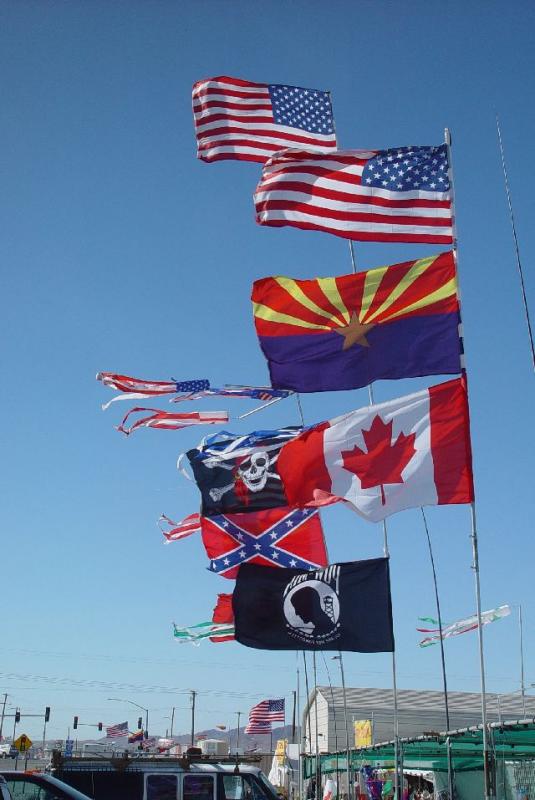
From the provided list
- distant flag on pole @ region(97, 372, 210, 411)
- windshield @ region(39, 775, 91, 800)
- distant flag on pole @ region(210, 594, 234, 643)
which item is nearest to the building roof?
distant flag on pole @ region(210, 594, 234, 643)

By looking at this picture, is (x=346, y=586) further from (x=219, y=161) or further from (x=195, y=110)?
(x=195, y=110)

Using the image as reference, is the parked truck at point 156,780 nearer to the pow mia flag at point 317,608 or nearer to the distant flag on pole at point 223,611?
the pow mia flag at point 317,608

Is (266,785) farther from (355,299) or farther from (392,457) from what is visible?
(355,299)

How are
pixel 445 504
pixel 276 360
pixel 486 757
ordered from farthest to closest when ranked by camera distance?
pixel 276 360
pixel 445 504
pixel 486 757

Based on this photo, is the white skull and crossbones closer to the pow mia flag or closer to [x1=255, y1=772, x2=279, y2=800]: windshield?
the pow mia flag

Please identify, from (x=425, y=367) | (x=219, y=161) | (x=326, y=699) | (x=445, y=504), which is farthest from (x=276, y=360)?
(x=326, y=699)

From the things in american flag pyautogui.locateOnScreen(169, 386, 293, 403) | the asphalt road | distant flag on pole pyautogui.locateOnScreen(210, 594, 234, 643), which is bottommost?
the asphalt road

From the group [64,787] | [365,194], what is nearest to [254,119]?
[365,194]

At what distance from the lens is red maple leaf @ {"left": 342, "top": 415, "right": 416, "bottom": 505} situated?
1237 centimetres

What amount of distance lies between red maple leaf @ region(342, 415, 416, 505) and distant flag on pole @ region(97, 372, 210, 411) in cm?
827

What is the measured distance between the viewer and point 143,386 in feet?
68.0

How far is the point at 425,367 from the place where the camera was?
506 inches

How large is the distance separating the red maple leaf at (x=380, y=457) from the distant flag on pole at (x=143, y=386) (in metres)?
8.27

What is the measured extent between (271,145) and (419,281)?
19.7 ft
